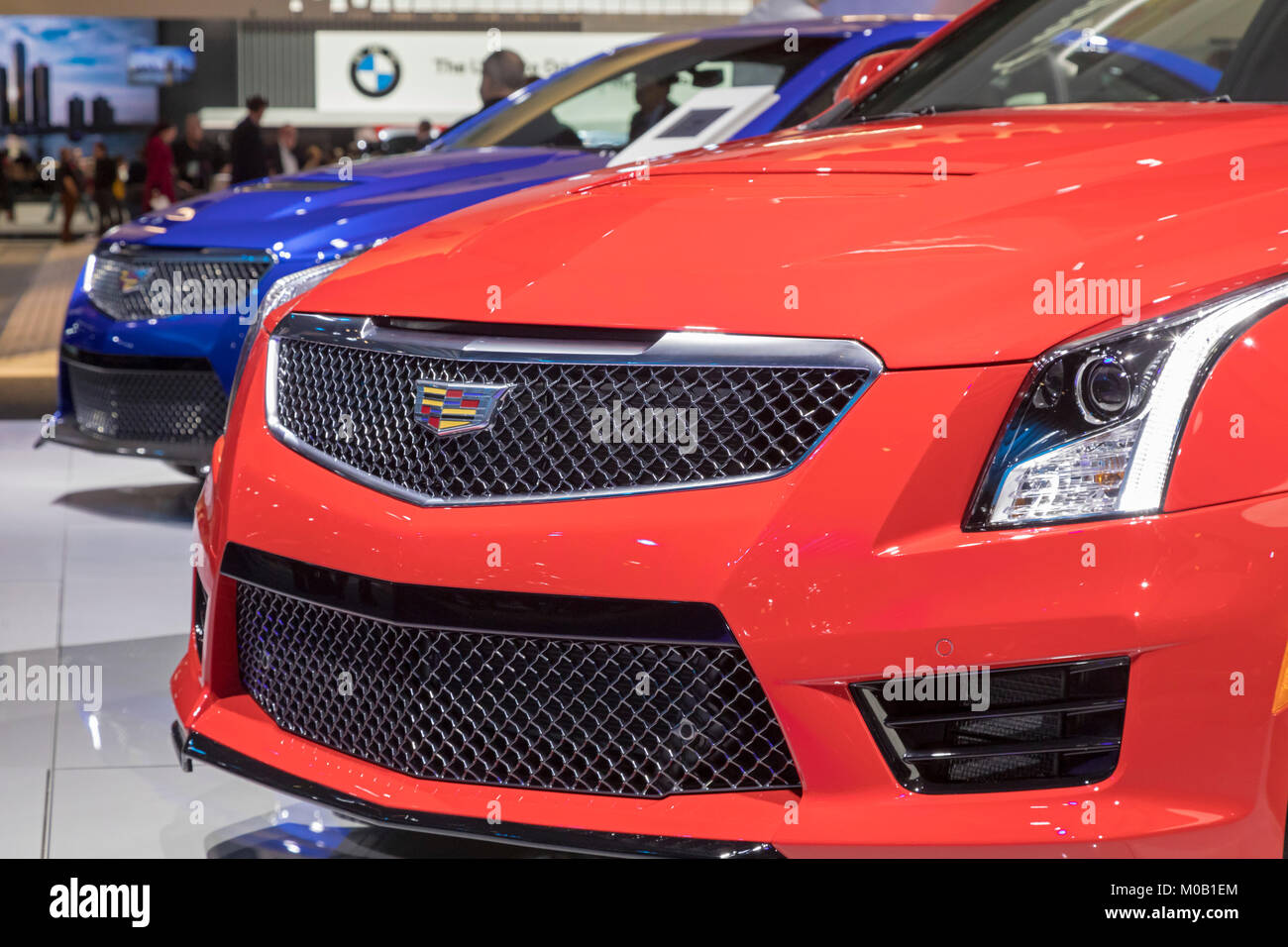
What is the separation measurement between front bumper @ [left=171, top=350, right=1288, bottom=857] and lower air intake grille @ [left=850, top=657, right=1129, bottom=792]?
0.02 metres

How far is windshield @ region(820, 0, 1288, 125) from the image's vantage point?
2947 millimetres

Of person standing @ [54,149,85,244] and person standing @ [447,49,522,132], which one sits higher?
person standing @ [447,49,522,132]

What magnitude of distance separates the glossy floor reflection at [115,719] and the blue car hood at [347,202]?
958 mm

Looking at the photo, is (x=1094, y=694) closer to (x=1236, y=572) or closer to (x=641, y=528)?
(x=1236, y=572)

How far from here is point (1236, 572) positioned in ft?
5.04

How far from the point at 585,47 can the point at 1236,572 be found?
68.6 ft

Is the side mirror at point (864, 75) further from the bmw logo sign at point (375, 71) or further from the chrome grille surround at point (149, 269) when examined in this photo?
the bmw logo sign at point (375, 71)

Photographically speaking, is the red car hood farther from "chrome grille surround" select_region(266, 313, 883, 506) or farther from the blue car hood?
the blue car hood

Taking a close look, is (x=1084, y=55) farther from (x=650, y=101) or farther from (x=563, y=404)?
(x=563, y=404)

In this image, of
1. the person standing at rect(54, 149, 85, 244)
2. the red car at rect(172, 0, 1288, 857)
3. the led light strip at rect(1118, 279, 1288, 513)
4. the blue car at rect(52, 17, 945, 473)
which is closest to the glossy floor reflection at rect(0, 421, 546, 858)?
the blue car at rect(52, 17, 945, 473)

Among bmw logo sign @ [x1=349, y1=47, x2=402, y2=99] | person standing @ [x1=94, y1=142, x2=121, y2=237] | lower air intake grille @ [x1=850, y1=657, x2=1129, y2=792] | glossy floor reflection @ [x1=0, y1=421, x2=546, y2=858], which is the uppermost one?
bmw logo sign @ [x1=349, y1=47, x2=402, y2=99]

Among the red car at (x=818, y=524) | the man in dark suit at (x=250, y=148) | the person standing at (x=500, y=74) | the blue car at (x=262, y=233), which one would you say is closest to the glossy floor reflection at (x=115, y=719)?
the blue car at (x=262, y=233)
